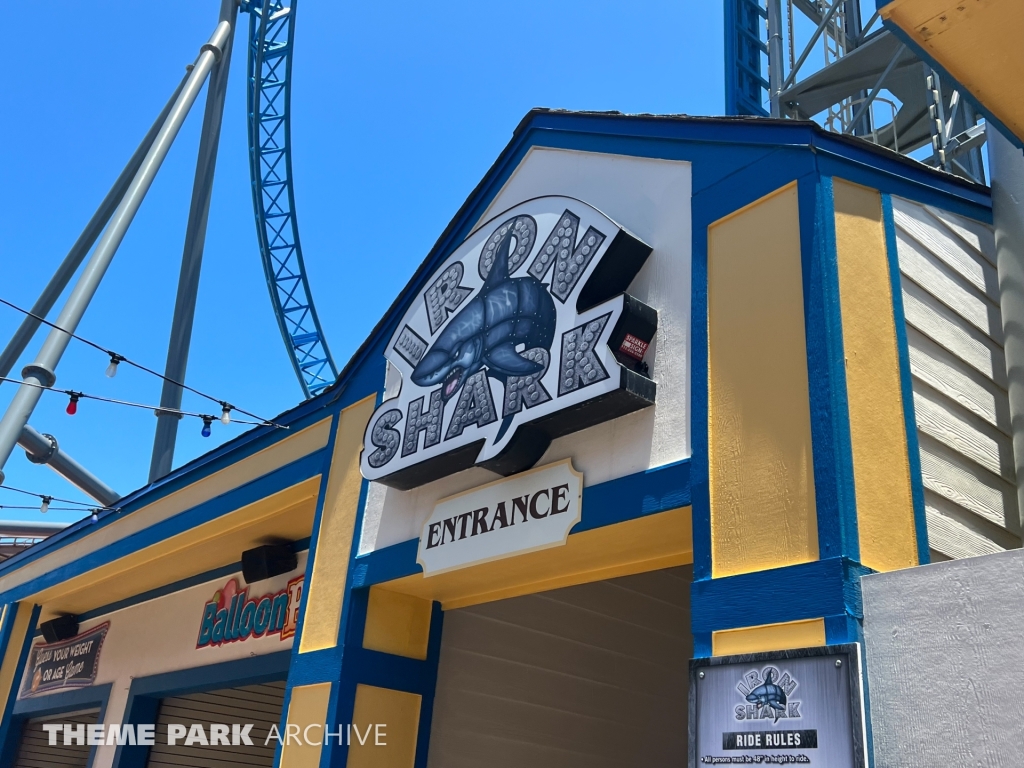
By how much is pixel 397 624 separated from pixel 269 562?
230cm

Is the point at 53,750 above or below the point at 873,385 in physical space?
below

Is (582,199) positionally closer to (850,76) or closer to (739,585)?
(739,585)

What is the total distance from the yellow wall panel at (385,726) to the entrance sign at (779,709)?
295cm

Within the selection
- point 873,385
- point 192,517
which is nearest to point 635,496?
point 873,385

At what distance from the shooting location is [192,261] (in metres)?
15.8

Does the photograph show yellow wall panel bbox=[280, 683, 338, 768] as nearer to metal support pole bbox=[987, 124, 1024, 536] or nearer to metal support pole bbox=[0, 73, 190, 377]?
metal support pole bbox=[987, 124, 1024, 536]

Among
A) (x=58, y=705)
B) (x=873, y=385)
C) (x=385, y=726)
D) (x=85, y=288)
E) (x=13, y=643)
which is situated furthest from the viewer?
(x=13, y=643)

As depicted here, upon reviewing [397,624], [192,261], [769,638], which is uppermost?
[192,261]

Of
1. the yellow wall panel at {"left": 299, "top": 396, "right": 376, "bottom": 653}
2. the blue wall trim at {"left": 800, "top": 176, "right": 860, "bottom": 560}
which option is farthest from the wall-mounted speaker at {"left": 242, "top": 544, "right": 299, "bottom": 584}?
the blue wall trim at {"left": 800, "top": 176, "right": 860, "bottom": 560}

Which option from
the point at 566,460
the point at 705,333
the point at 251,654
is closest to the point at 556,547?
the point at 566,460

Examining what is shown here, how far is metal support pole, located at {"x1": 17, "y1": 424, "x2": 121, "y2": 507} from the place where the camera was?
13.9 meters

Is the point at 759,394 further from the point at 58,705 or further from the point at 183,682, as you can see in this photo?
the point at 58,705

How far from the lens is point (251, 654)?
28.2 ft

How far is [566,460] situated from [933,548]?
6.32ft
